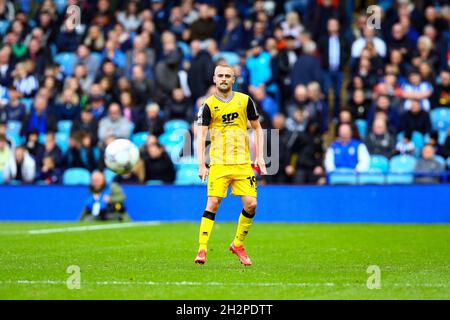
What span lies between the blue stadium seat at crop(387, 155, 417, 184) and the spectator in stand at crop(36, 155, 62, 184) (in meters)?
7.18

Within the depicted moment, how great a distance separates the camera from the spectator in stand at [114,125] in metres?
22.0

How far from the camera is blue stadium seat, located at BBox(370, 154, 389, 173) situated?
802 inches

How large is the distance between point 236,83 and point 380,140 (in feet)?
11.8

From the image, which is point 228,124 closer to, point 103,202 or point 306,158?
point 306,158

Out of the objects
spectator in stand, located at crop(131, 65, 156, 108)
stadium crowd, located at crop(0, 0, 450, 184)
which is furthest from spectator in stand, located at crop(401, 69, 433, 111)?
spectator in stand, located at crop(131, 65, 156, 108)

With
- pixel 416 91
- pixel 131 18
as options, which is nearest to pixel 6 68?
pixel 131 18

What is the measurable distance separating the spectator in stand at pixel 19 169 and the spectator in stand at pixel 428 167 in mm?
8354

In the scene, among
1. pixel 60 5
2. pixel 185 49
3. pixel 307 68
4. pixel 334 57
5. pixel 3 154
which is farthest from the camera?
pixel 60 5

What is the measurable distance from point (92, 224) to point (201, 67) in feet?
16.4

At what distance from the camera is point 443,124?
2105 centimetres

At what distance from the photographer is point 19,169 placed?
2177 centimetres

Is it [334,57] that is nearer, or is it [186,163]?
[186,163]

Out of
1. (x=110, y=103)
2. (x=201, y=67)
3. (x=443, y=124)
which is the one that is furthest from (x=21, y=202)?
(x=443, y=124)

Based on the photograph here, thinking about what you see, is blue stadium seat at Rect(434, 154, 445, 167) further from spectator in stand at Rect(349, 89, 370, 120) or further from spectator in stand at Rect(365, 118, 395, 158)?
spectator in stand at Rect(349, 89, 370, 120)
